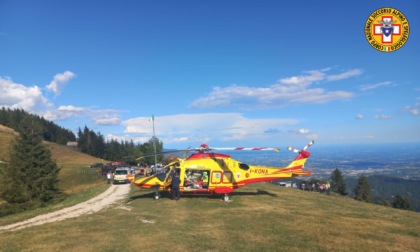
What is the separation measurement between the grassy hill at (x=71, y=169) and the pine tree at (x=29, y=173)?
9.03 feet

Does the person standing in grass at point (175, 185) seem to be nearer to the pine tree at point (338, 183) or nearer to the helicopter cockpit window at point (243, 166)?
the helicopter cockpit window at point (243, 166)

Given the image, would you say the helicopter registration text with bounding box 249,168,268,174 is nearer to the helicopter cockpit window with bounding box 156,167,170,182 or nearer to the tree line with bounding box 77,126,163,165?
the helicopter cockpit window with bounding box 156,167,170,182

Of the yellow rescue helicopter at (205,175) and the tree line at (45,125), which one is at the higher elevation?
the tree line at (45,125)

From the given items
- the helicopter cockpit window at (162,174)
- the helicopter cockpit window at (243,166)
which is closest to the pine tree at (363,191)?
the helicopter cockpit window at (243,166)

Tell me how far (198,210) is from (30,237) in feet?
29.1

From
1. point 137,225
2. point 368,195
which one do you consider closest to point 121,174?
point 137,225

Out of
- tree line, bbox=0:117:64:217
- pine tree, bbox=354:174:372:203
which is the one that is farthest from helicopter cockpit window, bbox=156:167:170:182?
pine tree, bbox=354:174:372:203

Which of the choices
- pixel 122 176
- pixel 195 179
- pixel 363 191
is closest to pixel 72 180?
pixel 122 176

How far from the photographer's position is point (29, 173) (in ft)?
115

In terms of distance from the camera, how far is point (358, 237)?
479 inches

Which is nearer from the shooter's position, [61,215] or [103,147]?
[61,215]

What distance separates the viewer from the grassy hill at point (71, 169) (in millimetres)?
56000

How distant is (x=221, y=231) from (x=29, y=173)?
1222 inches

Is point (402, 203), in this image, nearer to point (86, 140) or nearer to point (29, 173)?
point (29, 173)
